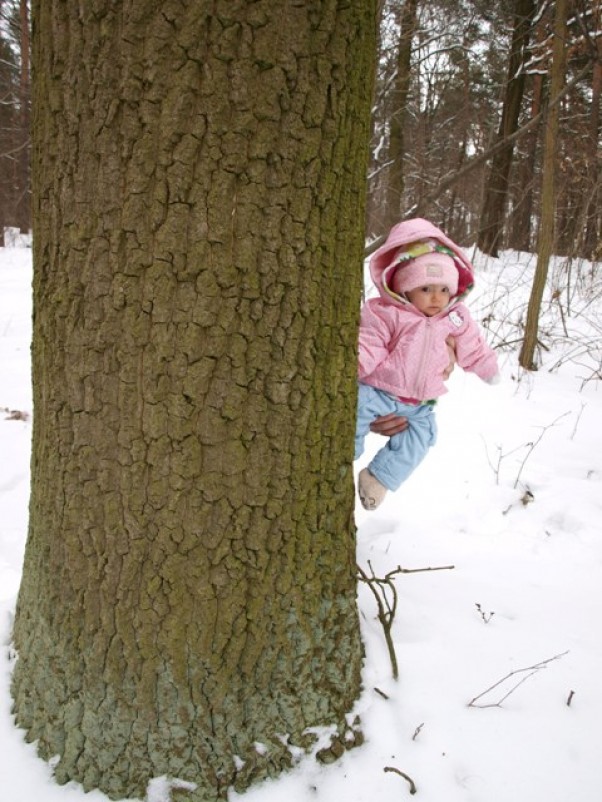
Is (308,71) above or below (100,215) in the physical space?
above

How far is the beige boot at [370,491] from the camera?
2.22 m

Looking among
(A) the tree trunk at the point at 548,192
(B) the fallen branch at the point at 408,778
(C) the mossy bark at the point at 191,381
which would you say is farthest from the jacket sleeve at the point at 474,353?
(A) the tree trunk at the point at 548,192

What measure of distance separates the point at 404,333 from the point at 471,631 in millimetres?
1049

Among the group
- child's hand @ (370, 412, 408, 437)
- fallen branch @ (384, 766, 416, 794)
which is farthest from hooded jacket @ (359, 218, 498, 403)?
fallen branch @ (384, 766, 416, 794)

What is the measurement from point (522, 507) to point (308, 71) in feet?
7.79

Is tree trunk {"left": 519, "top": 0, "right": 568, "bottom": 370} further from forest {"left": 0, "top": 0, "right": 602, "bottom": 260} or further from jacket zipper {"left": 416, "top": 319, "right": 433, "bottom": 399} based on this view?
jacket zipper {"left": 416, "top": 319, "right": 433, "bottom": 399}

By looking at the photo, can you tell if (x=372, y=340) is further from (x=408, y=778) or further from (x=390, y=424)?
(x=408, y=778)

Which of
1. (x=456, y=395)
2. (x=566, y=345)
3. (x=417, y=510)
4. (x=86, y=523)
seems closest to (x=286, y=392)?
(x=86, y=523)

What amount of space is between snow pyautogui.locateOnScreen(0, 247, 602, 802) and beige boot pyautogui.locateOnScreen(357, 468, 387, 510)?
0.23m

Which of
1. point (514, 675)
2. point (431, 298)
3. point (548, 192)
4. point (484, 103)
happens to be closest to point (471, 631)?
point (514, 675)

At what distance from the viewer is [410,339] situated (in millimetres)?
2016

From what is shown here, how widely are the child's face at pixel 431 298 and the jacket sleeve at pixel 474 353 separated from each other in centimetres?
17

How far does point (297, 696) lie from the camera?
1361mm

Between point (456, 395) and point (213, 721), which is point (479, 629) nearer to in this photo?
point (213, 721)
